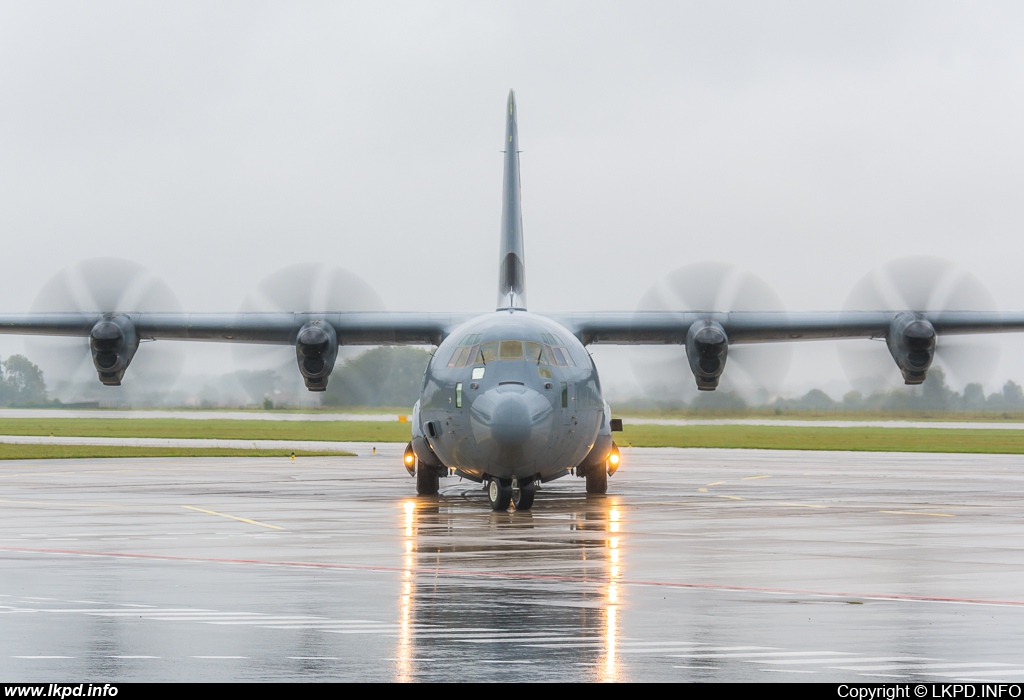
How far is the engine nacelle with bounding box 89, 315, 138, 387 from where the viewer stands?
3522 cm

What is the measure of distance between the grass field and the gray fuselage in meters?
27.2

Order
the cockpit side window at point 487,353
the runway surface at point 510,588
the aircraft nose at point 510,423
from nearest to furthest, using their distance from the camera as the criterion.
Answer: the runway surface at point 510,588 → the aircraft nose at point 510,423 → the cockpit side window at point 487,353

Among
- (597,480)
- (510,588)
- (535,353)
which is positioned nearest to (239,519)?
(535,353)

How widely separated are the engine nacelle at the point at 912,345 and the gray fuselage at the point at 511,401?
1033 centimetres

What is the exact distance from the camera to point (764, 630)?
10.9 m

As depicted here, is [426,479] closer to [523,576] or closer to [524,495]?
[524,495]

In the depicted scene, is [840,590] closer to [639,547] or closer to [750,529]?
[639,547]

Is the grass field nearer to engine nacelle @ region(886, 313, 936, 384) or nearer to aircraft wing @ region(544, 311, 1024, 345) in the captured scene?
aircraft wing @ region(544, 311, 1024, 345)

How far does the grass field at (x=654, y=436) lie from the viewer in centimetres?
5581

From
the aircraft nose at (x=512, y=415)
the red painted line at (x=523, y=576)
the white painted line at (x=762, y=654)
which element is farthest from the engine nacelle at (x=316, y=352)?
the white painted line at (x=762, y=654)

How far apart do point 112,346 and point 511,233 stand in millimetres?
10629

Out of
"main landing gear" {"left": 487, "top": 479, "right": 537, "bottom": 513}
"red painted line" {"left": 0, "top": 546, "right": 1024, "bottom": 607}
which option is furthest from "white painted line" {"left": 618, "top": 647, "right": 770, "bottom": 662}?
"main landing gear" {"left": 487, "top": 479, "right": 537, "bottom": 513}

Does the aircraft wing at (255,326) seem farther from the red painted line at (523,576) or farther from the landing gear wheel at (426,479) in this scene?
the red painted line at (523,576)

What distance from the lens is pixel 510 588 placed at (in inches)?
535
